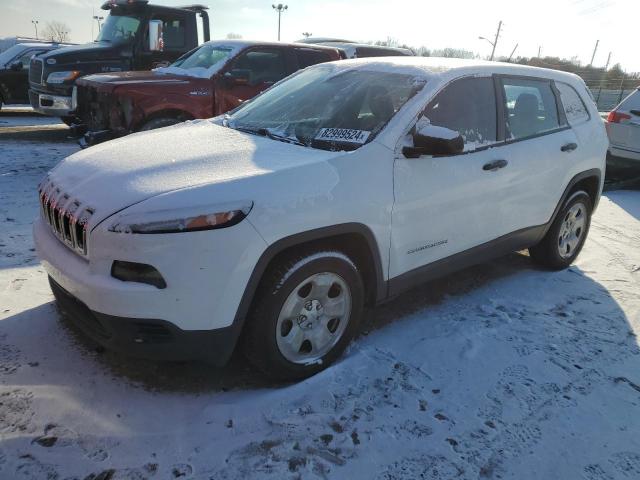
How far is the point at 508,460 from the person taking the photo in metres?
2.41

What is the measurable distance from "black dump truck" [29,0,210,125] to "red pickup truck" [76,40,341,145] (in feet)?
6.19

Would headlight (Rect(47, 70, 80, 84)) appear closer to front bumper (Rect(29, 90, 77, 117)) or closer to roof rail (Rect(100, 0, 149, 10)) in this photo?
front bumper (Rect(29, 90, 77, 117))

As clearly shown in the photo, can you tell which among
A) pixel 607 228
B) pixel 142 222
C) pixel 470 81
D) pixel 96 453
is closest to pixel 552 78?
pixel 470 81

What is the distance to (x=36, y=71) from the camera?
9930 mm

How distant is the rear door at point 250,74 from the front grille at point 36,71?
4.61m

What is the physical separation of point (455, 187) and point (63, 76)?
836cm

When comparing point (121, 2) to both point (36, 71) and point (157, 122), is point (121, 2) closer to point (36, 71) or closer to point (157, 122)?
point (36, 71)

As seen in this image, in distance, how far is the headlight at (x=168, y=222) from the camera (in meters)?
2.27

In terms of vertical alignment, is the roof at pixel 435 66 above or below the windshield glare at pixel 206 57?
above

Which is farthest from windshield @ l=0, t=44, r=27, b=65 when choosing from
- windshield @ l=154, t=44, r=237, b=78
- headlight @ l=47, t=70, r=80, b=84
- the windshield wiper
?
the windshield wiper

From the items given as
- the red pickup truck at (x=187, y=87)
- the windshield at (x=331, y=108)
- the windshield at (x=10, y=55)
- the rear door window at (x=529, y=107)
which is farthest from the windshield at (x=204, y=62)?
the windshield at (x=10, y=55)

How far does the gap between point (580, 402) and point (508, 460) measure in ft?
2.39

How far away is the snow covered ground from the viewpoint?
2.30m

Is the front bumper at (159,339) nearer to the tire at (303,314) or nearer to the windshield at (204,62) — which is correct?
the tire at (303,314)
